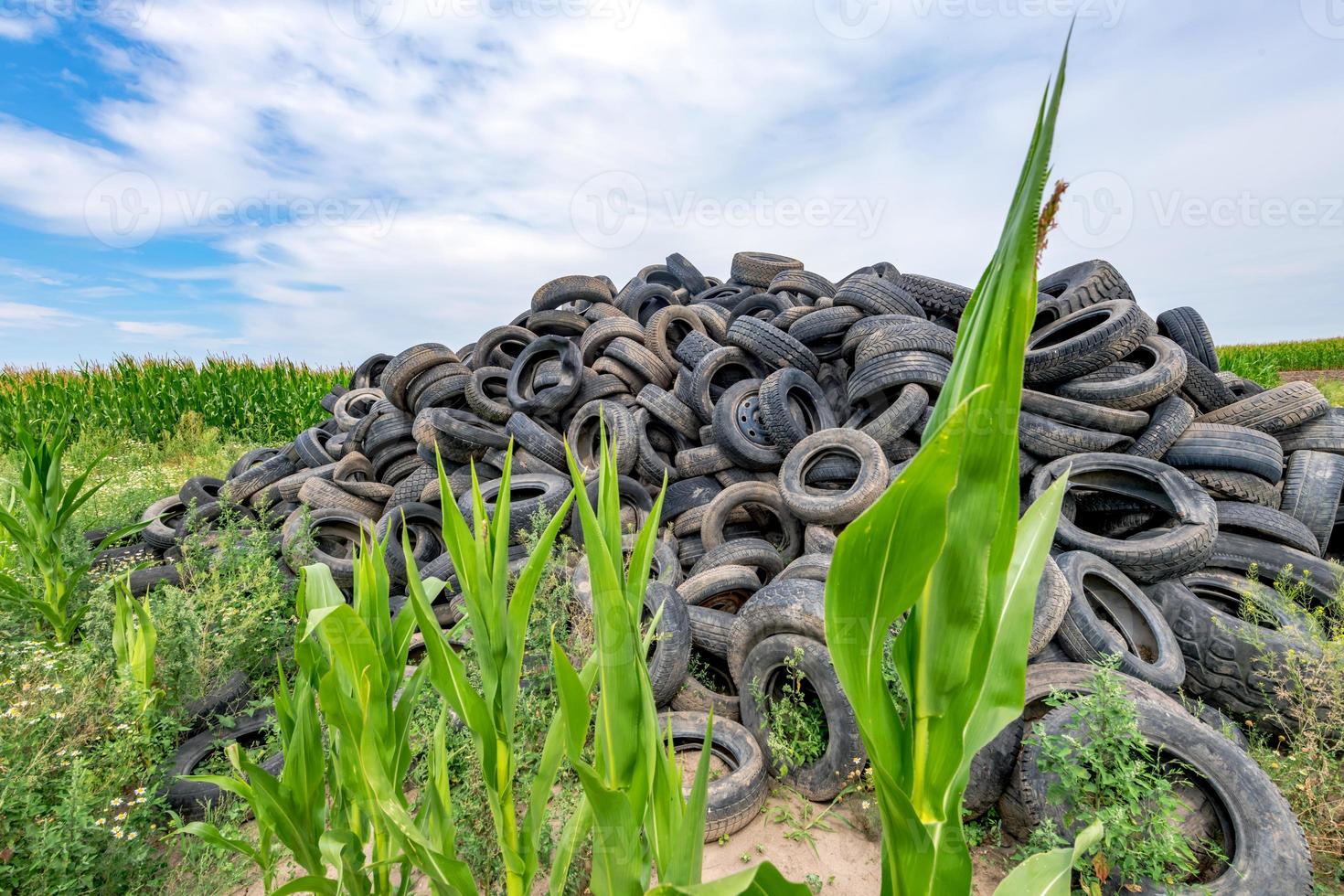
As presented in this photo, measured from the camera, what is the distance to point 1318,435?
220 inches

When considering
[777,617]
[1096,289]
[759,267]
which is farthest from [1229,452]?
[759,267]

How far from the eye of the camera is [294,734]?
1901mm

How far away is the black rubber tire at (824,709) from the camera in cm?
307

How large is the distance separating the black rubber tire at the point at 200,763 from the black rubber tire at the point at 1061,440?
549 cm

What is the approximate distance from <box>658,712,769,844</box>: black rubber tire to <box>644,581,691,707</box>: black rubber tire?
0.16 m

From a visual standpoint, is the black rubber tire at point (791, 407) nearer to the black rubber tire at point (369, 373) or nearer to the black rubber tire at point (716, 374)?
the black rubber tire at point (716, 374)

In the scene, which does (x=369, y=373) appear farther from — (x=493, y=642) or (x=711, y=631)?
(x=493, y=642)

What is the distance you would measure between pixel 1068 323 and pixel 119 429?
1624 cm

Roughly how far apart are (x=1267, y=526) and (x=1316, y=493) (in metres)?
0.84

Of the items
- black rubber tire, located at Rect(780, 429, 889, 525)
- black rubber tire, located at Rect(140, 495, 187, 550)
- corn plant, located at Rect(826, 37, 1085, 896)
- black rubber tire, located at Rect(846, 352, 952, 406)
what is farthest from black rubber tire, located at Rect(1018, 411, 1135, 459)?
black rubber tire, located at Rect(140, 495, 187, 550)

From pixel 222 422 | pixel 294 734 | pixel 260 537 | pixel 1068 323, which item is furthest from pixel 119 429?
pixel 1068 323

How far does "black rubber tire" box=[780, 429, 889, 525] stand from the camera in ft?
15.0

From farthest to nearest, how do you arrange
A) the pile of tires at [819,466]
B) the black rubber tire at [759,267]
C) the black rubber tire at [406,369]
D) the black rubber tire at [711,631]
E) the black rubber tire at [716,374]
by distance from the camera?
the black rubber tire at [759,267] < the black rubber tire at [406,369] < the black rubber tire at [716,374] < the black rubber tire at [711,631] < the pile of tires at [819,466]

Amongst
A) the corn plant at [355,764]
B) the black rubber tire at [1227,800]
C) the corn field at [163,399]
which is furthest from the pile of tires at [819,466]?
the corn field at [163,399]
